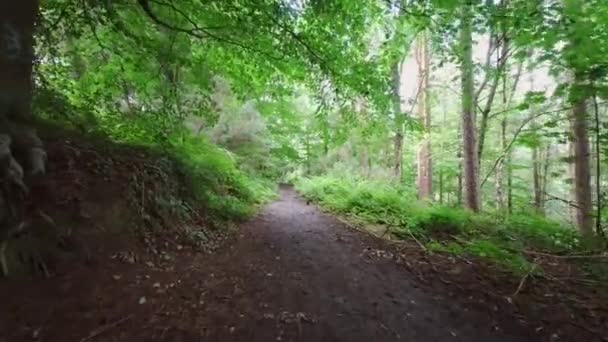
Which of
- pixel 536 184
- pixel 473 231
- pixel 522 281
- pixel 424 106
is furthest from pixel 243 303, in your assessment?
pixel 536 184

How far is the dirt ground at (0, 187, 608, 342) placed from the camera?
9.39 ft

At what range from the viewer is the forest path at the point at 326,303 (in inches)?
127

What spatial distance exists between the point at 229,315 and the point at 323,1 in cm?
497

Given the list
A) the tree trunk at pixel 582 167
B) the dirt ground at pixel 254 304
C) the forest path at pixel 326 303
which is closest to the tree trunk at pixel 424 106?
the tree trunk at pixel 582 167

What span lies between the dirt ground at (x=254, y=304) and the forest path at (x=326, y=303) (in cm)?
1

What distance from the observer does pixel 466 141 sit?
899 cm

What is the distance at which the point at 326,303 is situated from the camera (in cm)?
383

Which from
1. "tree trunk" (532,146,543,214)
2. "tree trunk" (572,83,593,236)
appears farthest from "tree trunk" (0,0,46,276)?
"tree trunk" (532,146,543,214)

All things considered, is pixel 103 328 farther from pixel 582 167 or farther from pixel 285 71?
pixel 582 167

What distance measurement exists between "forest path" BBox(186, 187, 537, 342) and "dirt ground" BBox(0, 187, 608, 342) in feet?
0.04

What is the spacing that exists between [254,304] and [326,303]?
791 millimetres

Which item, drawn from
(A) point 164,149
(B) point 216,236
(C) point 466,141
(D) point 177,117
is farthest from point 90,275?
(C) point 466,141

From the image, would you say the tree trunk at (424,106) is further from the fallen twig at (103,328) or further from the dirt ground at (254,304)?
the fallen twig at (103,328)

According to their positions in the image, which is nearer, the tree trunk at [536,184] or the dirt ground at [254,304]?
the dirt ground at [254,304]
